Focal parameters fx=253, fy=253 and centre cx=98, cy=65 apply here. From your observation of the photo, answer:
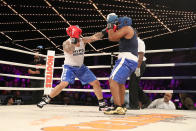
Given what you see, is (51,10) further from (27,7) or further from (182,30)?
(182,30)

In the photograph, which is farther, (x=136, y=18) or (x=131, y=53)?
(x=136, y=18)

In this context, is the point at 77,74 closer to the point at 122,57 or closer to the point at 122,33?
the point at 122,57

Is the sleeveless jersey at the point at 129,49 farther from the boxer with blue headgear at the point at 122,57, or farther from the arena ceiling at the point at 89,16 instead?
the arena ceiling at the point at 89,16

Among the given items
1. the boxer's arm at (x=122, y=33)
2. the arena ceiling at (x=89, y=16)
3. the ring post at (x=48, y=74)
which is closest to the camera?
the boxer's arm at (x=122, y=33)

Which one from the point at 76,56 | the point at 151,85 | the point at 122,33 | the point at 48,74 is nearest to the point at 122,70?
the point at 122,33

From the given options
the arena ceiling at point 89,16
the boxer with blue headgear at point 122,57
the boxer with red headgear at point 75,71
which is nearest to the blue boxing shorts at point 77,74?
the boxer with red headgear at point 75,71

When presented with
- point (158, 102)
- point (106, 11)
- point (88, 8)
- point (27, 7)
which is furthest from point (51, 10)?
point (158, 102)

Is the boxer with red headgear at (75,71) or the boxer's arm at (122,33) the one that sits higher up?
the boxer's arm at (122,33)

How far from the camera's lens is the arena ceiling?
7047 mm

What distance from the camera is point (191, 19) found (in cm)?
757

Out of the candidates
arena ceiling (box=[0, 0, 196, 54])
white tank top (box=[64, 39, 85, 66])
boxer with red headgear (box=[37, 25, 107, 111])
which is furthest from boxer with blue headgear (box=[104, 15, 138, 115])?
arena ceiling (box=[0, 0, 196, 54])

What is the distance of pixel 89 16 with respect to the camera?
7875 millimetres

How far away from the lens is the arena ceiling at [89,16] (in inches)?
277

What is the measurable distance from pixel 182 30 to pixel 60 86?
20.8 feet
